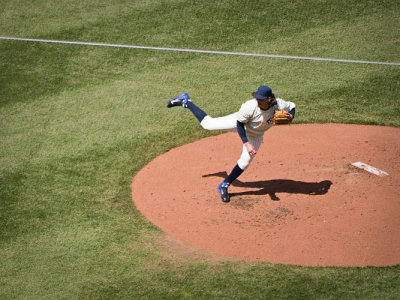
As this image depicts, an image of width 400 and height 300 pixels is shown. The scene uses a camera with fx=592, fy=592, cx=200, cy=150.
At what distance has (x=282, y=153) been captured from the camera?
9.65m

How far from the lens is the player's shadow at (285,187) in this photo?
8516 mm

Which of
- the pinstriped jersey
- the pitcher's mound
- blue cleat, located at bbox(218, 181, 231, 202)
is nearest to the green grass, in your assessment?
the pitcher's mound

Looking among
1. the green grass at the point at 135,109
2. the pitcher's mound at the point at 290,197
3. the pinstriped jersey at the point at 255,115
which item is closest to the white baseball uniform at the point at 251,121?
the pinstriped jersey at the point at 255,115

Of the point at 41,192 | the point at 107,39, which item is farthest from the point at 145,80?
the point at 41,192

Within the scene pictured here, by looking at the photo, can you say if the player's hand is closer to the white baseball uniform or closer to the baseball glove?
the white baseball uniform

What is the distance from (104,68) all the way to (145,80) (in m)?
1.09

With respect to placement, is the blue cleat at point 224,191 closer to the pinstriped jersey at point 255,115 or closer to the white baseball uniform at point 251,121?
the white baseball uniform at point 251,121

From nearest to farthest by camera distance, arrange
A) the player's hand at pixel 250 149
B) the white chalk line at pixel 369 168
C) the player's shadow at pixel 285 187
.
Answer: the player's hand at pixel 250 149 → the player's shadow at pixel 285 187 → the white chalk line at pixel 369 168

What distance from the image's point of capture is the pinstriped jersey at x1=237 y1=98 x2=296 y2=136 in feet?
25.7

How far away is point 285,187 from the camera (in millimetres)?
8664

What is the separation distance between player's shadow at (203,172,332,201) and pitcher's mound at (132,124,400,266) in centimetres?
1

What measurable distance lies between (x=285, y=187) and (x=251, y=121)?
1.26 metres

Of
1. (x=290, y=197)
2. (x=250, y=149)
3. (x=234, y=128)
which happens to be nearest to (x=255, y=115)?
(x=250, y=149)

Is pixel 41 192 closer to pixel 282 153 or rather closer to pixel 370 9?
pixel 282 153
